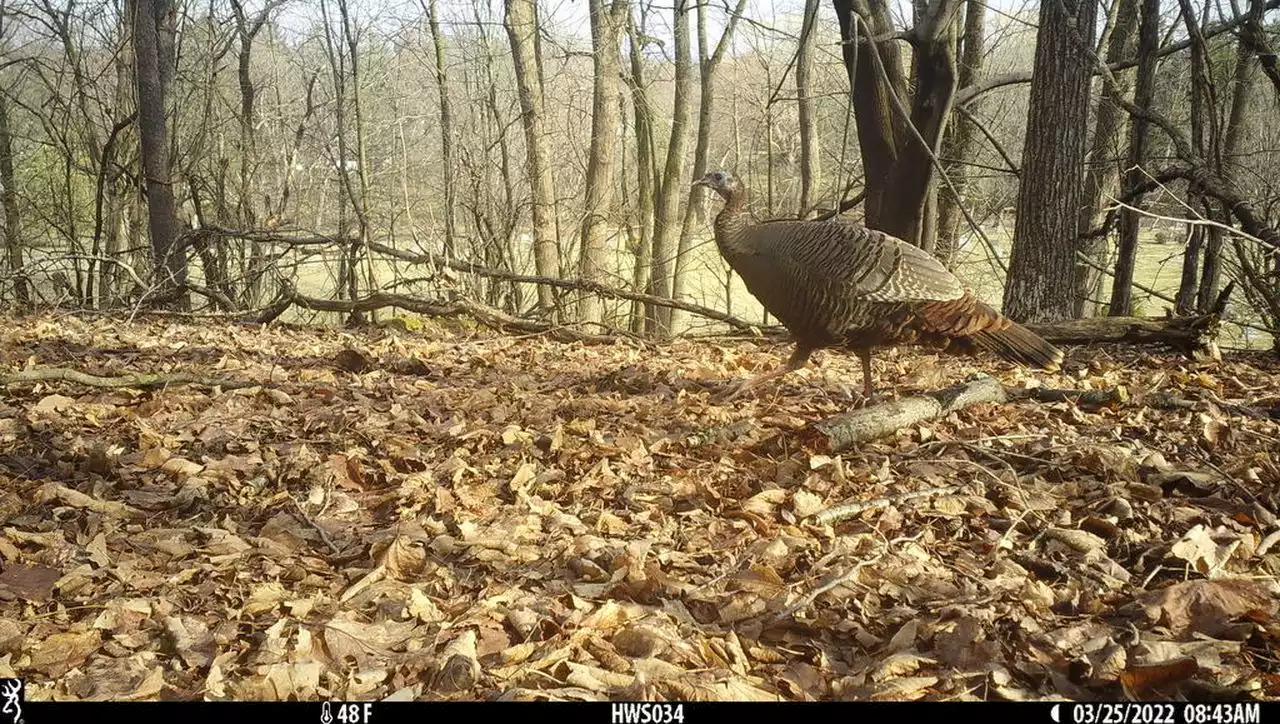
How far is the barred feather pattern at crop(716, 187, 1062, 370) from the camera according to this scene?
4.50 metres

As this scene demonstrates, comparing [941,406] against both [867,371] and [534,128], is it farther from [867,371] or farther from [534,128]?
[534,128]

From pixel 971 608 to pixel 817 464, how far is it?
113 cm

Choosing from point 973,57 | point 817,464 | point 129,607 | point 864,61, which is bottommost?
point 129,607

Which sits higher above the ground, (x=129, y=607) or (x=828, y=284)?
(x=828, y=284)

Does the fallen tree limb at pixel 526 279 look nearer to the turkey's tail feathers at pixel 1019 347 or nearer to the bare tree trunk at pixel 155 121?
the bare tree trunk at pixel 155 121

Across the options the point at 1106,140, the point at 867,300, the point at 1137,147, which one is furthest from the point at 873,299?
the point at 1106,140

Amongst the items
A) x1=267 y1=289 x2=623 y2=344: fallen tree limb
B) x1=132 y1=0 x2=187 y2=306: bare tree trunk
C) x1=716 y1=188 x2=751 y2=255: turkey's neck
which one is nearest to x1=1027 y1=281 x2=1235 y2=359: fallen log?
x1=716 y1=188 x2=751 y2=255: turkey's neck

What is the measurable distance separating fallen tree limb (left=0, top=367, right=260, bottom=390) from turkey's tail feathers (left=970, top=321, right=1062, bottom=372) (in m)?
4.36

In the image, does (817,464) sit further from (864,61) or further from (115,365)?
(864,61)

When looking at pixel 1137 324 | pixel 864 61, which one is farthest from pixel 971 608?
pixel 864 61

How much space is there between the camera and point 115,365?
18.0 ft

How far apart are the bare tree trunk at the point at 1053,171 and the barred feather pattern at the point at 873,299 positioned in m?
2.41

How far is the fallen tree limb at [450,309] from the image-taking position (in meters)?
7.46

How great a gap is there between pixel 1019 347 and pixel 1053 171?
2.94 meters
